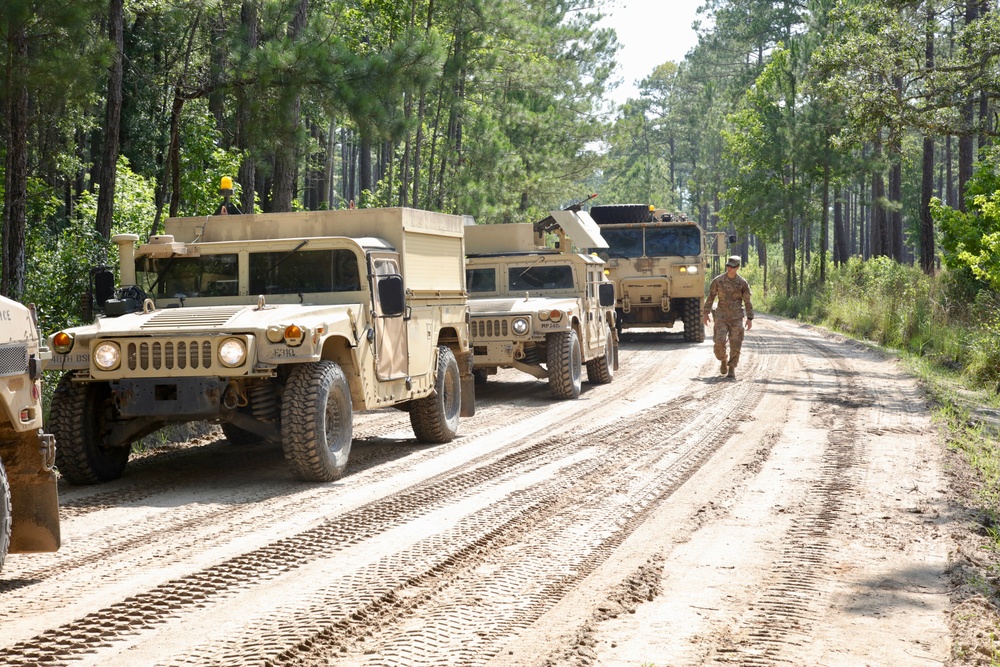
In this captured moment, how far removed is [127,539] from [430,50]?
28.6 ft

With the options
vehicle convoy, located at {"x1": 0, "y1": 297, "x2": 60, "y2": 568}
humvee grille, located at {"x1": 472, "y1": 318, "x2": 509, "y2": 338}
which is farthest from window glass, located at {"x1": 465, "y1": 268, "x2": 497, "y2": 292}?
vehicle convoy, located at {"x1": 0, "y1": 297, "x2": 60, "y2": 568}

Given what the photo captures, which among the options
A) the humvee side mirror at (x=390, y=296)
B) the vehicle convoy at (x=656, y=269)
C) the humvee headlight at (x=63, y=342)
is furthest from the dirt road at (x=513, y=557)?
the vehicle convoy at (x=656, y=269)

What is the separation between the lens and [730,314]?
52.8 ft

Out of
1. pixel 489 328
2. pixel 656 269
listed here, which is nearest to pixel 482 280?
pixel 489 328

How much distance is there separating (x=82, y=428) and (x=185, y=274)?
179 centimetres

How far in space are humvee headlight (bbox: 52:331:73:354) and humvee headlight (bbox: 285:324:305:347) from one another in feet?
4.86

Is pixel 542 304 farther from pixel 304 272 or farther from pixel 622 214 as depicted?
pixel 622 214

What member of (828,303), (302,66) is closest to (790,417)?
(302,66)

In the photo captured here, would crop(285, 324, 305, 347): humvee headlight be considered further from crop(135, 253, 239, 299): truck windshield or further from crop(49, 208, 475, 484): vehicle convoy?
crop(135, 253, 239, 299): truck windshield

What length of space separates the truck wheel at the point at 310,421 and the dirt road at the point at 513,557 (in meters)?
0.20

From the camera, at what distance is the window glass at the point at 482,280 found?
49.3 feet

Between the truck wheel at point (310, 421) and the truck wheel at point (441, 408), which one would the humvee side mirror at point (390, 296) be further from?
the truck wheel at point (441, 408)

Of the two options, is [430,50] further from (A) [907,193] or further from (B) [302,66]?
(A) [907,193]

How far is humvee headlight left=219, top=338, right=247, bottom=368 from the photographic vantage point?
7466 mm
